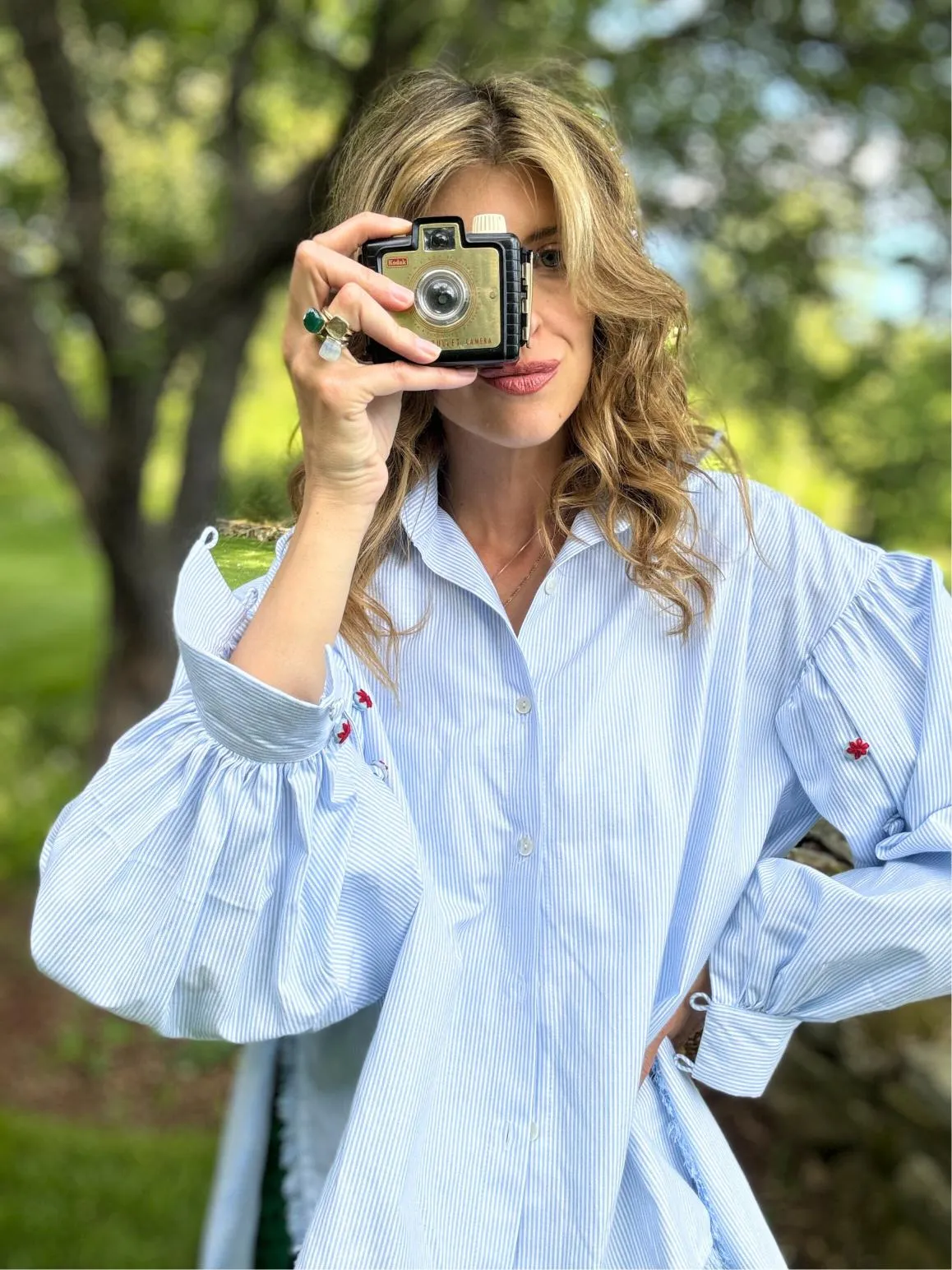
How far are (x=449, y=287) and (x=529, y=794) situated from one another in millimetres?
655

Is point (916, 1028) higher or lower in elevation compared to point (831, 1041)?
higher

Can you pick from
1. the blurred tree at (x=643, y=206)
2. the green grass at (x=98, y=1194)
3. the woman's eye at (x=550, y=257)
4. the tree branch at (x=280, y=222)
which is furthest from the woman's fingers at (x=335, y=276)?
the green grass at (x=98, y=1194)

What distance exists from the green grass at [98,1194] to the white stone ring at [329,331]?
3.20m

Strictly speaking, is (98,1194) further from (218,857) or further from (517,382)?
(517,382)

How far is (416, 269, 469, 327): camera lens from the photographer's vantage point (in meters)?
1.54

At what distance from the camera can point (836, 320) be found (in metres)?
5.83

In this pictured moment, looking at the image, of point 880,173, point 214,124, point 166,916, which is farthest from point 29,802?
point 166,916

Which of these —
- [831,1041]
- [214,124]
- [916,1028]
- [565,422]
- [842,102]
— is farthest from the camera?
[214,124]

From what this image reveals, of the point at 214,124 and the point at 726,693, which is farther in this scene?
the point at 214,124

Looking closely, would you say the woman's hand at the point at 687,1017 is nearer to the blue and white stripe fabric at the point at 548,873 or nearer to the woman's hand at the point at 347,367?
the blue and white stripe fabric at the point at 548,873

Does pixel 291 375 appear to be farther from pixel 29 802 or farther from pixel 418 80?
pixel 29 802

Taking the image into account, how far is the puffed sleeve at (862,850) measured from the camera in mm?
1612

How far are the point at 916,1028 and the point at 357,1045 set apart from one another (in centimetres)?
154

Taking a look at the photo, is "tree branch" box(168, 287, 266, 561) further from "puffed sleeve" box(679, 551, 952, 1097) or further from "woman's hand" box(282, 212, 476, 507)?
"puffed sleeve" box(679, 551, 952, 1097)
